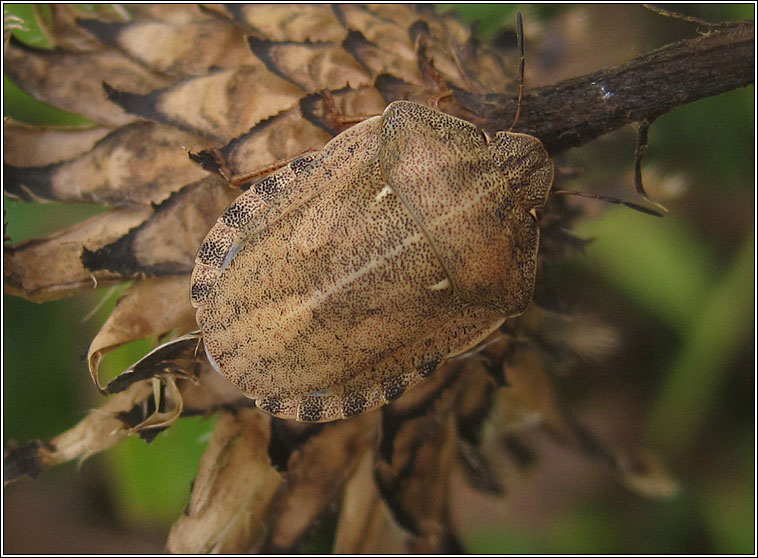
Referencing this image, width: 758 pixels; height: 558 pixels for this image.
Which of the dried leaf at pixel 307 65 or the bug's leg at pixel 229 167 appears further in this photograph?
the dried leaf at pixel 307 65

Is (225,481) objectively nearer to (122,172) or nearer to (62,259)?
(62,259)

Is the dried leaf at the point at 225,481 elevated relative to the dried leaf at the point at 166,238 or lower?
lower

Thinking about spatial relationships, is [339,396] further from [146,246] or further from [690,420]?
[690,420]

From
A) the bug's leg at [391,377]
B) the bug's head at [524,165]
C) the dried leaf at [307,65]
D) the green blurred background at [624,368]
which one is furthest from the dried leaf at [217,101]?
the green blurred background at [624,368]

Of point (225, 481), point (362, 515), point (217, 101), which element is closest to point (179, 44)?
point (217, 101)

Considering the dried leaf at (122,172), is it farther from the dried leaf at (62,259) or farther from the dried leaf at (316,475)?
the dried leaf at (316,475)

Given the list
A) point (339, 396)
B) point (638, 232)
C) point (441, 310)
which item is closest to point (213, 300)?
point (339, 396)
